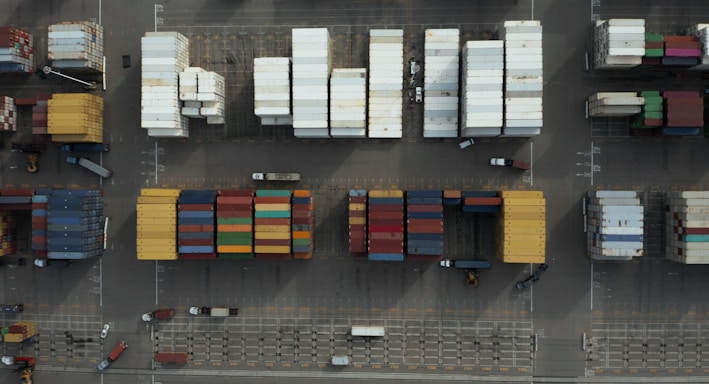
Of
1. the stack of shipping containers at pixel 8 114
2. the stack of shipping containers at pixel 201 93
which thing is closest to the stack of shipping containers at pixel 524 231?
the stack of shipping containers at pixel 201 93

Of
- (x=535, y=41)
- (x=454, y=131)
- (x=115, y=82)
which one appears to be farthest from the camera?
(x=115, y=82)

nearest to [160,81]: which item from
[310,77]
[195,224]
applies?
[195,224]

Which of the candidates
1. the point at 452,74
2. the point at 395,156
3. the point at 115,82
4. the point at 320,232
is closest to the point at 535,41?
the point at 452,74

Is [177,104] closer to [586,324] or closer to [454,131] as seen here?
[454,131]

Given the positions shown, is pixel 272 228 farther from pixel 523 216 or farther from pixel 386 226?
pixel 523 216

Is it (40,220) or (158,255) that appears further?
(40,220)

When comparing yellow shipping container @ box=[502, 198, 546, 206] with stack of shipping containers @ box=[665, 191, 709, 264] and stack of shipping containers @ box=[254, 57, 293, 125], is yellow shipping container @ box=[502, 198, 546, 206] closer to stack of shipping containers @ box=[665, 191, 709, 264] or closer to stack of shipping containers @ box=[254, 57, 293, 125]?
stack of shipping containers @ box=[665, 191, 709, 264]

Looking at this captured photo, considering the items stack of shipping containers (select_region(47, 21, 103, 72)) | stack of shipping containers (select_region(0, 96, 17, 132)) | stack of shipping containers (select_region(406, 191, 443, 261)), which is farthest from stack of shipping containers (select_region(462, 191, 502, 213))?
stack of shipping containers (select_region(0, 96, 17, 132))
